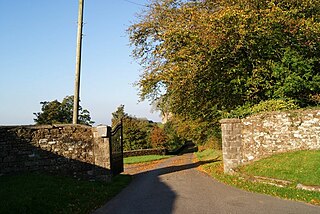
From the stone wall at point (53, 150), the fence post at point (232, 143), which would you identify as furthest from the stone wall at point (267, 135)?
the stone wall at point (53, 150)

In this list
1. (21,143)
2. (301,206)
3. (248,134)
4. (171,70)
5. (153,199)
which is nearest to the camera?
(301,206)

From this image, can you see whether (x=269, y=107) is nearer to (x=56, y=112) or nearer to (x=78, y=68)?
(x=78, y=68)

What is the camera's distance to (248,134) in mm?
14961

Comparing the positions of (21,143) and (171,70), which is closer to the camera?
(21,143)

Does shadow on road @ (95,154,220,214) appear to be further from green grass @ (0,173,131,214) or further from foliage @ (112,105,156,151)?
foliage @ (112,105,156,151)

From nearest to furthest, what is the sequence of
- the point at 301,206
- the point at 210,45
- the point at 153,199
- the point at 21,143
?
the point at 301,206 → the point at 153,199 → the point at 21,143 → the point at 210,45

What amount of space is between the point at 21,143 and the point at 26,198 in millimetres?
4940

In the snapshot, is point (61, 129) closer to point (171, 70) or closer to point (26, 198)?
point (26, 198)

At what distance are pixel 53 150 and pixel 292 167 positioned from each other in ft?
30.1

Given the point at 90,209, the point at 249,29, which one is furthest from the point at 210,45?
A: the point at 90,209

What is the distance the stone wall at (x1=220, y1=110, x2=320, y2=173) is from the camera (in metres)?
13.6

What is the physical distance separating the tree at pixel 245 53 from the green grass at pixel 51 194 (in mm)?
8219

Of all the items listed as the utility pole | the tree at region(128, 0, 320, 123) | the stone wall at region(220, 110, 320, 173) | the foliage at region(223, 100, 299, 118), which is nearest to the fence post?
the stone wall at region(220, 110, 320, 173)

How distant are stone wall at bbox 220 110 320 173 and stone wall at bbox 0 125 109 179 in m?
5.60
